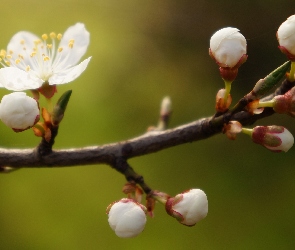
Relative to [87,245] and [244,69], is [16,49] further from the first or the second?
[244,69]

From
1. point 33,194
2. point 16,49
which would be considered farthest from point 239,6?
point 16,49

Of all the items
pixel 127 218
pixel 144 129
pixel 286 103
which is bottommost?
pixel 127 218

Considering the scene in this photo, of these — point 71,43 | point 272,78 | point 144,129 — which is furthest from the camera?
point 144,129

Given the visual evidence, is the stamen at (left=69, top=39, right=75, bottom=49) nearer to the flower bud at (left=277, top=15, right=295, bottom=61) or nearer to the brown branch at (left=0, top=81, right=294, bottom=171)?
the brown branch at (left=0, top=81, right=294, bottom=171)

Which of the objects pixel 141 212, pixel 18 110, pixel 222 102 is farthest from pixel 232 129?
pixel 18 110

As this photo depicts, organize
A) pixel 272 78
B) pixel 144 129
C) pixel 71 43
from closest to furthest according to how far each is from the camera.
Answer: pixel 272 78, pixel 71 43, pixel 144 129

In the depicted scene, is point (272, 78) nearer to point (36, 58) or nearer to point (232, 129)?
point (232, 129)

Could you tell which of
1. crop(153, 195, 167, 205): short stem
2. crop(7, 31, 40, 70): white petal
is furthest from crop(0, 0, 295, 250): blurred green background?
crop(153, 195, 167, 205): short stem
